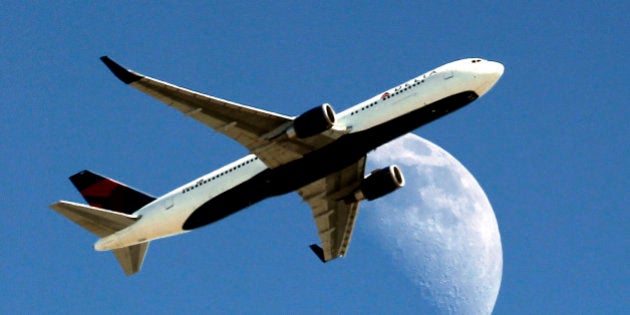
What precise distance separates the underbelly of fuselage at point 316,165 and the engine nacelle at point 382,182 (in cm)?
385

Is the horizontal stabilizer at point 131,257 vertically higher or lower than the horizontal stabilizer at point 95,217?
lower

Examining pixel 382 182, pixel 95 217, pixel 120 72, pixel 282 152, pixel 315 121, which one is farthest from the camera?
pixel 382 182

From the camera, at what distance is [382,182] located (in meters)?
70.7

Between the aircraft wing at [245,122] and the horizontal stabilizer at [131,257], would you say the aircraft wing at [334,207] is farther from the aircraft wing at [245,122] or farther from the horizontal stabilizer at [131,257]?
the horizontal stabilizer at [131,257]

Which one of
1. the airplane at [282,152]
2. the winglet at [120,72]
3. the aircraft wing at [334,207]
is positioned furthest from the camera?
the aircraft wing at [334,207]

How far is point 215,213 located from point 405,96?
13.2 m

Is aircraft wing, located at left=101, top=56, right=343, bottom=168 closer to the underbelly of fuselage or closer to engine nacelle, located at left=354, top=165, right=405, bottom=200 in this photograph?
the underbelly of fuselage

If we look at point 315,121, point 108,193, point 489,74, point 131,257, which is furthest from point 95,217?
point 489,74

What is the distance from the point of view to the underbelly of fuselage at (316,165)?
215 ft

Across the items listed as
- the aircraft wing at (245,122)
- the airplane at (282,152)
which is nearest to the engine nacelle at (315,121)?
the airplane at (282,152)

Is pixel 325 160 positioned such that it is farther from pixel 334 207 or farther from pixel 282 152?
pixel 334 207

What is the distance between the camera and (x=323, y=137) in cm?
6544

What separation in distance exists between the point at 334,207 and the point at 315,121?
1390cm

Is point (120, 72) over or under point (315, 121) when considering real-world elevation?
over
